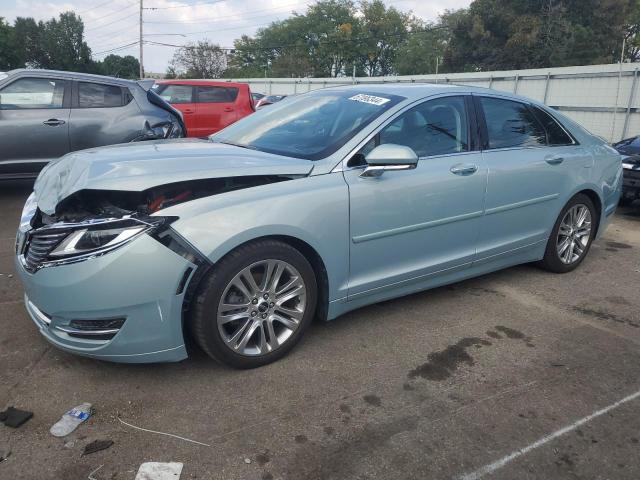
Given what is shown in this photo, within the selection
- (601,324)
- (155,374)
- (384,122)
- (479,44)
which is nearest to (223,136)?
(384,122)

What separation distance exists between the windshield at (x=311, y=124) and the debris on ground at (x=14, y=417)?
197 cm

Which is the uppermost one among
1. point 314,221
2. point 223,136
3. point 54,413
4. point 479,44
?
point 479,44

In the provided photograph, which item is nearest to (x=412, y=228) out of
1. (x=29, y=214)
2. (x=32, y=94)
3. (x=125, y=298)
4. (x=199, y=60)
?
(x=125, y=298)

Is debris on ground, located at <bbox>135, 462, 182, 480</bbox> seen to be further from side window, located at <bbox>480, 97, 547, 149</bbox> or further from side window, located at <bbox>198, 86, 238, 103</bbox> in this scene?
side window, located at <bbox>198, 86, 238, 103</bbox>

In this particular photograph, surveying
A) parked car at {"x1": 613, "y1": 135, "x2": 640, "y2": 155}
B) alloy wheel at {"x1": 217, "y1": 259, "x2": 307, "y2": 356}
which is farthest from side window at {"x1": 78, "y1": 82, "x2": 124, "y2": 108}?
parked car at {"x1": 613, "y1": 135, "x2": 640, "y2": 155}

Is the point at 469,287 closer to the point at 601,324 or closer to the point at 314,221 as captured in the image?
the point at 601,324

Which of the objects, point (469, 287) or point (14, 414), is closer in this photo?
point (14, 414)

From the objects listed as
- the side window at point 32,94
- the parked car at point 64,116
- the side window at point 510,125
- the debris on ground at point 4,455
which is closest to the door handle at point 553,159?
the side window at point 510,125

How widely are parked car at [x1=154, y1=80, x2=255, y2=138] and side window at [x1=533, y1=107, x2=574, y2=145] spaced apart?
7581 millimetres

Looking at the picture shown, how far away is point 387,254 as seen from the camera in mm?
3340

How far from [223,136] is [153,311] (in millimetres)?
1790

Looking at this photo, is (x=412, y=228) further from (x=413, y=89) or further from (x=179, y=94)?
(x=179, y=94)

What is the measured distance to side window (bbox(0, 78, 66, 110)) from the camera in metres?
6.39

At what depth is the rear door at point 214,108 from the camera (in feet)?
36.2
